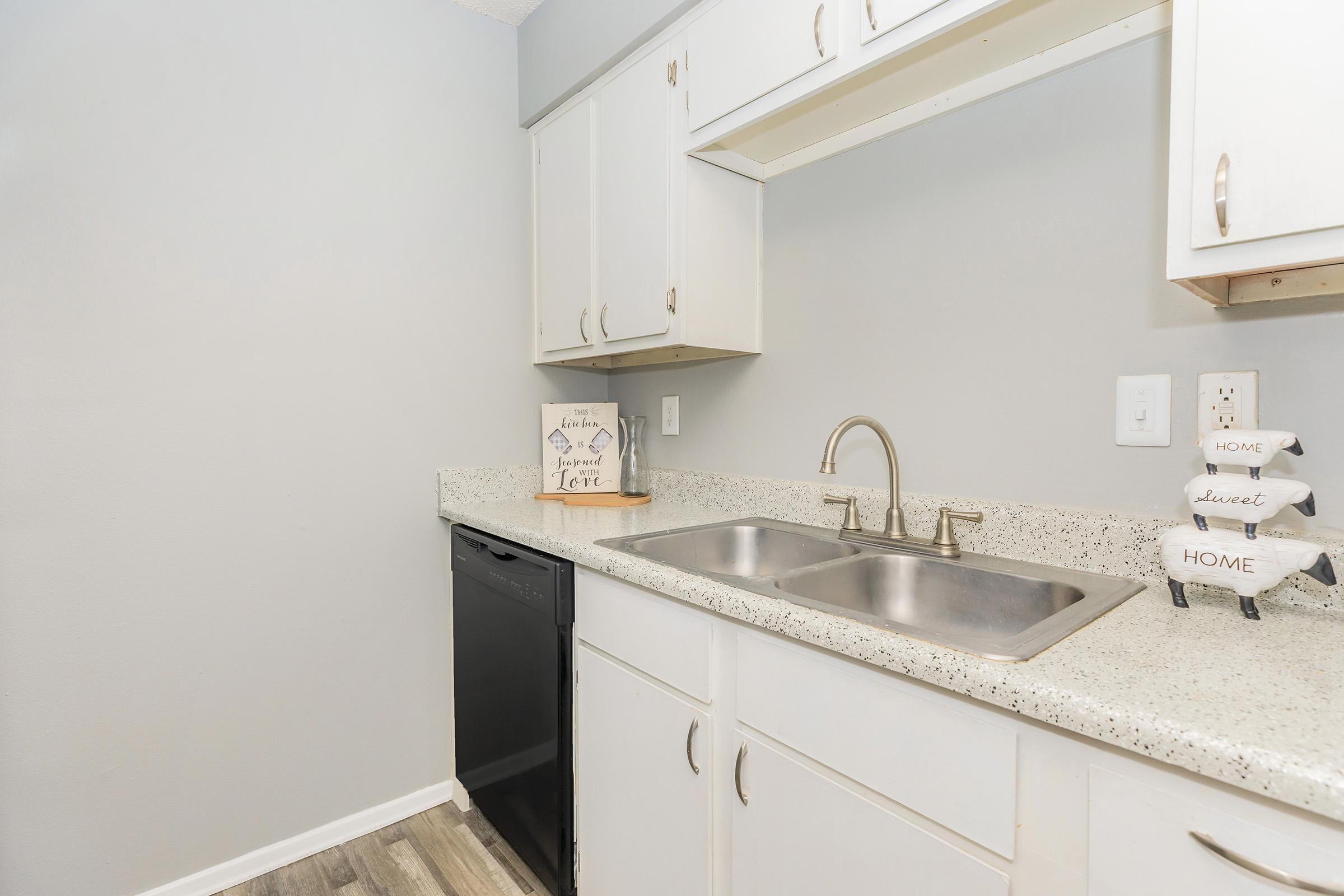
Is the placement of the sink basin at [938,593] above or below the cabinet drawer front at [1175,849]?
above

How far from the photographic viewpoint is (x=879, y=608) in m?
1.33

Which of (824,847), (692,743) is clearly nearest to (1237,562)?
(824,847)

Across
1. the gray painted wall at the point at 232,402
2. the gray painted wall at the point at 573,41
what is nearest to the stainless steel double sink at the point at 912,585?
the gray painted wall at the point at 232,402

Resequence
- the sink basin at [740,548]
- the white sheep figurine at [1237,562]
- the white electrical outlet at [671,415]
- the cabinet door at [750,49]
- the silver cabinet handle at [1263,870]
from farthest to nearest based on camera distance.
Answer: the white electrical outlet at [671,415]
the sink basin at [740,548]
the cabinet door at [750,49]
the white sheep figurine at [1237,562]
the silver cabinet handle at [1263,870]

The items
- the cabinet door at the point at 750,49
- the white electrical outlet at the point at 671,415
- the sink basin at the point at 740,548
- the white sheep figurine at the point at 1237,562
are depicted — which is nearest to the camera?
the white sheep figurine at the point at 1237,562

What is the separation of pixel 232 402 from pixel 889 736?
1696mm

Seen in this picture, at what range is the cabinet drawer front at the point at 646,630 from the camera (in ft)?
3.66

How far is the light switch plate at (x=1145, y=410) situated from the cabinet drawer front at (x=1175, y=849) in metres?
0.66

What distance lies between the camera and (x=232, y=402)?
1652mm

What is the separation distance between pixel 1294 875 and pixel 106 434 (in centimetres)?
212

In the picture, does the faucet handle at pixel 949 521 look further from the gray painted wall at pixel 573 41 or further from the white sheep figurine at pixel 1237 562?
the gray painted wall at pixel 573 41

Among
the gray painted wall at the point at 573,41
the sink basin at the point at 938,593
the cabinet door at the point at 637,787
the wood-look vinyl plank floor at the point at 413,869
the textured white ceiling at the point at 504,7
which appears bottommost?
the wood-look vinyl plank floor at the point at 413,869

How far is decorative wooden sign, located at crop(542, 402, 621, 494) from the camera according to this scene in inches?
84.8

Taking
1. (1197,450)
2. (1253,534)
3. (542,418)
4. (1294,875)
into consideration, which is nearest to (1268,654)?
(1253,534)
